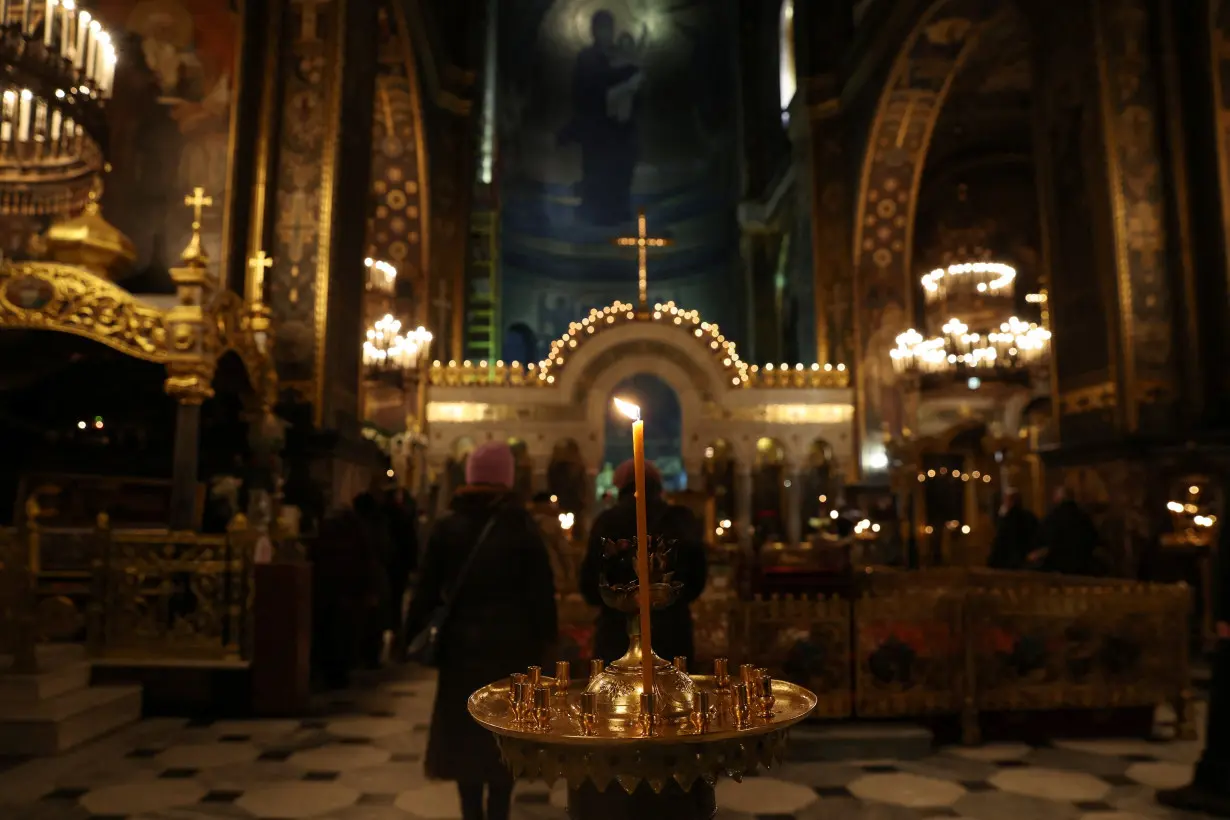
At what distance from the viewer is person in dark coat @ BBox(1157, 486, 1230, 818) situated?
4.08 m

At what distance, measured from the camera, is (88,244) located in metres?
7.28

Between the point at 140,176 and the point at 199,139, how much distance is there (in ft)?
2.41

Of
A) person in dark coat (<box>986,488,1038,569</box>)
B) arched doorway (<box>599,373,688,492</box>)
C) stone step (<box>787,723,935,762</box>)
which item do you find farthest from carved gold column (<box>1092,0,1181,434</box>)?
arched doorway (<box>599,373,688,492</box>)

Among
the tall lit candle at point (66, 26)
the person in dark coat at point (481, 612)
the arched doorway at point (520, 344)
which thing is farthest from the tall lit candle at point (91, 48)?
the arched doorway at point (520, 344)

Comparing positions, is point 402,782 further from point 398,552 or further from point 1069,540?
point 1069,540

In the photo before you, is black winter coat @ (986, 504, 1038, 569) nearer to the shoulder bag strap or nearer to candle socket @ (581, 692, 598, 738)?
the shoulder bag strap

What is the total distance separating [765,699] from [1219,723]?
3482mm

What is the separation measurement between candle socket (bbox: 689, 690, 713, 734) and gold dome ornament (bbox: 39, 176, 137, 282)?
716 cm

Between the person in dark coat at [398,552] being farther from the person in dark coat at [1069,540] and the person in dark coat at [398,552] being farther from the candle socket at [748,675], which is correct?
the candle socket at [748,675]

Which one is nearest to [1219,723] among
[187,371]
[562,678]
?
[562,678]

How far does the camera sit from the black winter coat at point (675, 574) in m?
3.53

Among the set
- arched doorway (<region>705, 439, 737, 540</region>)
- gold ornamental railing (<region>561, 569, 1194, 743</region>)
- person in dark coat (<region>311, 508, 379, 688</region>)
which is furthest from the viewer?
arched doorway (<region>705, 439, 737, 540</region>)

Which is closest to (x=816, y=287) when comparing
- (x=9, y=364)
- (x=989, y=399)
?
(x=989, y=399)

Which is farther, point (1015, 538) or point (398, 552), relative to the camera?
point (1015, 538)
